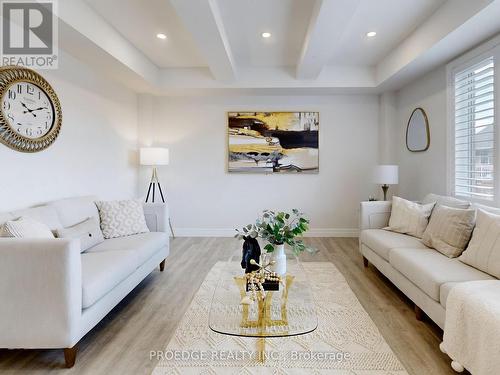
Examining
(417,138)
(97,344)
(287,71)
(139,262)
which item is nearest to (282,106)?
(287,71)

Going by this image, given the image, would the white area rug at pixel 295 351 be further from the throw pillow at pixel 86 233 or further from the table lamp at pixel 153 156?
the table lamp at pixel 153 156

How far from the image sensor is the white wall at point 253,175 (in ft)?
17.5

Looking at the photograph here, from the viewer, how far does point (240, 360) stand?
1957 mm

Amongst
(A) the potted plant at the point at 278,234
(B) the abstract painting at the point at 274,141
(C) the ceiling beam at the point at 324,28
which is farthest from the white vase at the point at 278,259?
(B) the abstract painting at the point at 274,141

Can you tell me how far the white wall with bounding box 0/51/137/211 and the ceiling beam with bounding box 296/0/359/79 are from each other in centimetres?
268

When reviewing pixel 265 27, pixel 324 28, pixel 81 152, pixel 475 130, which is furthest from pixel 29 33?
pixel 475 130

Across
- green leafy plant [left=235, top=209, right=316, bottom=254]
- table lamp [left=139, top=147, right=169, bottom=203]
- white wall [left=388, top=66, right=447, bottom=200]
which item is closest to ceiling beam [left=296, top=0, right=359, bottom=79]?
white wall [left=388, top=66, right=447, bottom=200]

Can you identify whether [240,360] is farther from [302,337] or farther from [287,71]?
[287,71]

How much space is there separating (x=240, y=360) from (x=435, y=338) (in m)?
1.39

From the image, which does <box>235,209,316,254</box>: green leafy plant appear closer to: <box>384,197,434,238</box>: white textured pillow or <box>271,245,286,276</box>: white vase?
<box>271,245,286,276</box>: white vase

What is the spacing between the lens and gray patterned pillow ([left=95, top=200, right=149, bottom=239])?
3.29m

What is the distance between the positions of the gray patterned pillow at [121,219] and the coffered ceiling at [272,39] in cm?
167

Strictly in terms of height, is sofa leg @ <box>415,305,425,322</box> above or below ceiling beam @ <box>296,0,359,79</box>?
below

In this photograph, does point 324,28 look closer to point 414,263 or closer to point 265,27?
point 265,27
